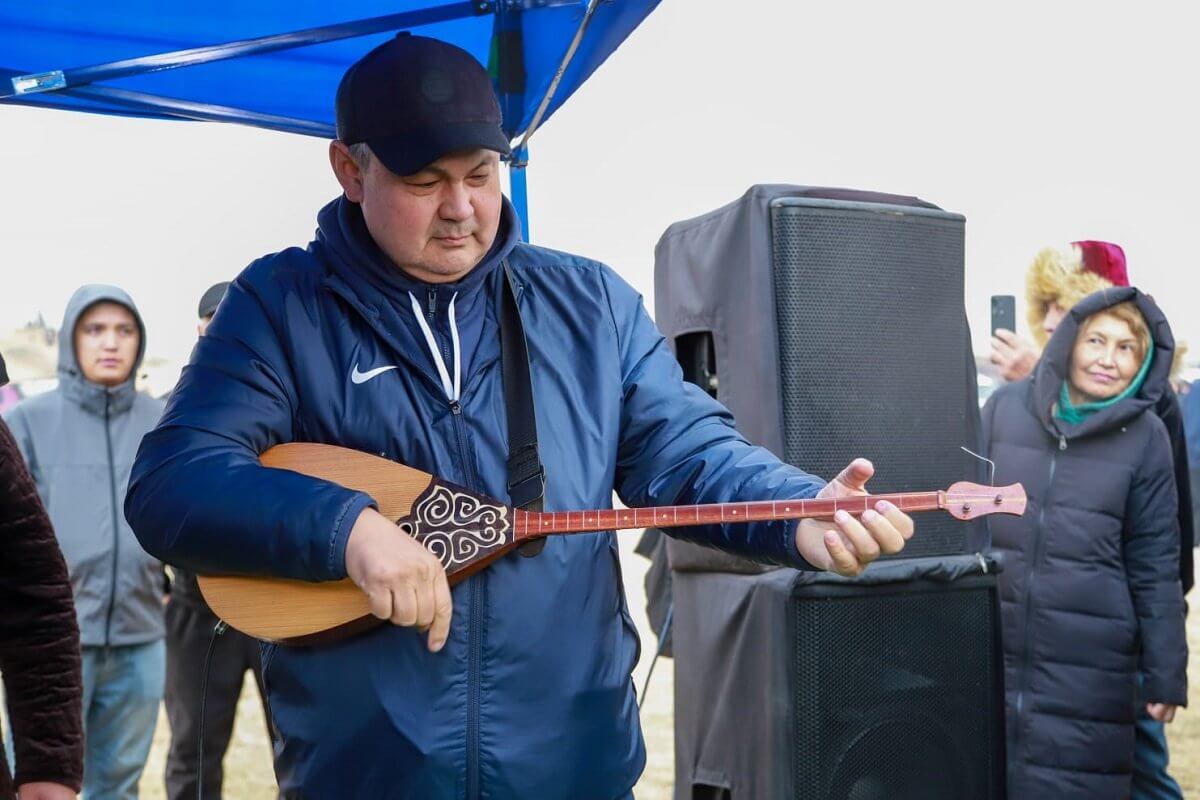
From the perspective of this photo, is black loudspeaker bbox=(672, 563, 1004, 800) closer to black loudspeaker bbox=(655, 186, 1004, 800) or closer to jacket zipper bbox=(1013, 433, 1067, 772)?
black loudspeaker bbox=(655, 186, 1004, 800)

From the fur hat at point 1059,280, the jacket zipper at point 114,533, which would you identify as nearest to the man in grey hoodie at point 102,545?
the jacket zipper at point 114,533

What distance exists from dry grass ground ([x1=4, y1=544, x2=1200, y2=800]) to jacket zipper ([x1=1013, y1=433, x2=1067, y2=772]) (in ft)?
6.53

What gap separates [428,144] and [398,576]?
22.8 inches

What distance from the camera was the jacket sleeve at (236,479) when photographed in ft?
5.06

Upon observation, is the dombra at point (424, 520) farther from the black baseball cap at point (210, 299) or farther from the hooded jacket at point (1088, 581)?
the black baseball cap at point (210, 299)

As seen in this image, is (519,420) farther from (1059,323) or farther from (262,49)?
(1059,323)

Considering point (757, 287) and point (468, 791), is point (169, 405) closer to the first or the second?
point (468, 791)

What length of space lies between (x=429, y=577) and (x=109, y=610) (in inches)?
114

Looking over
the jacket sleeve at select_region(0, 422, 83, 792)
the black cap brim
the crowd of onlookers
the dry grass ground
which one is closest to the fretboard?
the black cap brim

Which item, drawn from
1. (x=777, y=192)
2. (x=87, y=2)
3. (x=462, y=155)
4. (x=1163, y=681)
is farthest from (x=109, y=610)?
(x=1163, y=681)

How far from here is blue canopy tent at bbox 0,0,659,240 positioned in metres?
2.47

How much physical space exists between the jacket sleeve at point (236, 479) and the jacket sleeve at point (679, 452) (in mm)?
477

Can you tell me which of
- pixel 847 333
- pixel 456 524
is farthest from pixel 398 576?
pixel 847 333

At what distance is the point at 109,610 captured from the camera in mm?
4035
